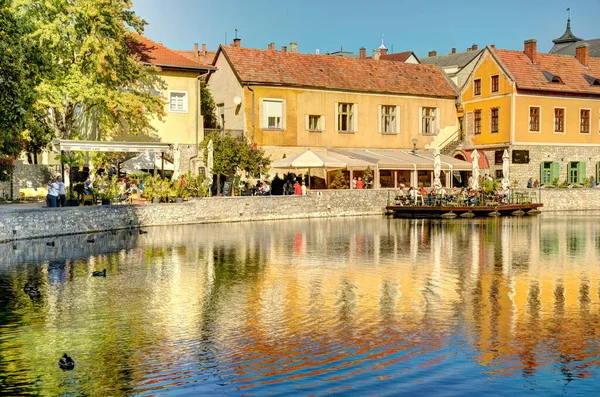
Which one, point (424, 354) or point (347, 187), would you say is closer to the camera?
point (424, 354)

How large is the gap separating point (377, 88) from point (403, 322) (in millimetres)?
39961

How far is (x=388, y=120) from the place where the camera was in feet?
180

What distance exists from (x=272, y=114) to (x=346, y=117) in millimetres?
5587

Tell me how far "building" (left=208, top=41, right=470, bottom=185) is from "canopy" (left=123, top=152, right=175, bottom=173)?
7.71 meters

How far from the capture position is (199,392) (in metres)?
10.8

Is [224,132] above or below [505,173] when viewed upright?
above

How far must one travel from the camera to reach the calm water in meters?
11.4

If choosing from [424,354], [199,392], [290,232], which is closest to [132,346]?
[199,392]

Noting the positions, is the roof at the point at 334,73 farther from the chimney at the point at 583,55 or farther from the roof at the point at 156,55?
the chimney at the point at 583,55

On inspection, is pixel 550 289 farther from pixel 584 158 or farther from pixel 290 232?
pixel 584 158

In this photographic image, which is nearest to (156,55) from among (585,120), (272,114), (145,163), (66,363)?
(145,163)

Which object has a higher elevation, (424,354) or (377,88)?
(377,88)

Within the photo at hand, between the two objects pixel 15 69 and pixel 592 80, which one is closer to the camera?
pixel 15 69

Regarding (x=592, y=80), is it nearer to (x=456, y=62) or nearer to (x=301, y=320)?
(x=456, y=62)
